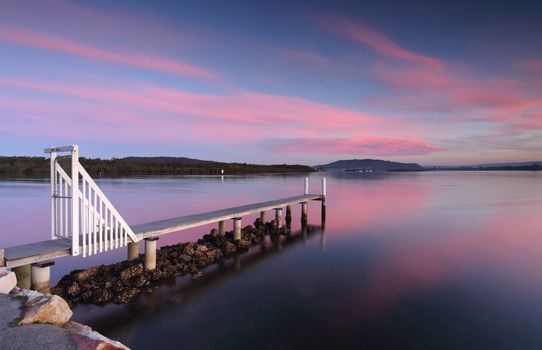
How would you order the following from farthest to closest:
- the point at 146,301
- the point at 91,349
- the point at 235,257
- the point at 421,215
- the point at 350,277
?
the point at 421,215 < the point at 235,257 < the point at 350,277 < the point at 146,301 < the point at 91,349

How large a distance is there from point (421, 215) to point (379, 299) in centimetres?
1615

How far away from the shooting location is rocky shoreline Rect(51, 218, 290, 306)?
23.5 ft

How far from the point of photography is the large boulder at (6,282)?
4824 millimetres

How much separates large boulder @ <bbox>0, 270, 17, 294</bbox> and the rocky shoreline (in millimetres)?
2173

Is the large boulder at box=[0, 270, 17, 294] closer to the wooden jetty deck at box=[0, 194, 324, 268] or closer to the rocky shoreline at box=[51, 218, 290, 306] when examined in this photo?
the wooden jetty deck at box=[0, 194, 324, 268]

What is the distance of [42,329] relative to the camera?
3855mm

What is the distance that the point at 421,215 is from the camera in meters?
22.2

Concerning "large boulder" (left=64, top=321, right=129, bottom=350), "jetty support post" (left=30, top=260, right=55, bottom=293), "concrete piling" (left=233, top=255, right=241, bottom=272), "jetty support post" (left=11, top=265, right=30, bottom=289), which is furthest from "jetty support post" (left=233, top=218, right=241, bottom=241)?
"large boulder" (left=64, top=321, right=129, bottom=350)

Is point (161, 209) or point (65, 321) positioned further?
point (161, 209)

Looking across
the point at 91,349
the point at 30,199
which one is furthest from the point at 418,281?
the point at 30,199

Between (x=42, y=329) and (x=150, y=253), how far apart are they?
4.82 meters

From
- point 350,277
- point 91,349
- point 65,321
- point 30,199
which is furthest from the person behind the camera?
point 30,199

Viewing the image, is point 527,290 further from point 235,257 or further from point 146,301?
point 146,301

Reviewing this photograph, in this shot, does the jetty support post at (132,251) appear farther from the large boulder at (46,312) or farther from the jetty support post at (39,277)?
the large boulder at (46,312)
